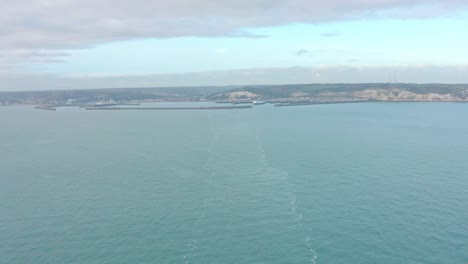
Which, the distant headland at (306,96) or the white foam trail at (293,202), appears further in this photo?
the distant headland at (306,96)

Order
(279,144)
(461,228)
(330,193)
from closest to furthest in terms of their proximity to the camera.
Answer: (461,228)
(330,193)
(279,144)

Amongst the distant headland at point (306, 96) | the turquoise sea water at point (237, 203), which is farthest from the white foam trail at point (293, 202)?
the distant headland at point (306, 96)

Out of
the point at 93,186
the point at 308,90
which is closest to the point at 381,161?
the point at 93,186

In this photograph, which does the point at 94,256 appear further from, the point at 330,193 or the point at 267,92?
the point at 267,92

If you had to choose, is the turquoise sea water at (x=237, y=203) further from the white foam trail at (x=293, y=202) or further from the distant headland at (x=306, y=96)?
the distant headland at (x=306, y=96)

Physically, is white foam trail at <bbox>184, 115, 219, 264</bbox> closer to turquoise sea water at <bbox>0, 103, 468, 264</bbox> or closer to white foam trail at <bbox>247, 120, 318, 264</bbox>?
turquoise sea water at <bbox>0, 103, 468, 264</bbox>

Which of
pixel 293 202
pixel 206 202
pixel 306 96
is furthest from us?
pixel 306 96

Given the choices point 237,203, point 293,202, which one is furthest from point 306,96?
point 237,203

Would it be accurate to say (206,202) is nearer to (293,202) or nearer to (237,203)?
(237,203)

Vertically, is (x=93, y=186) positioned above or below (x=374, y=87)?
below
